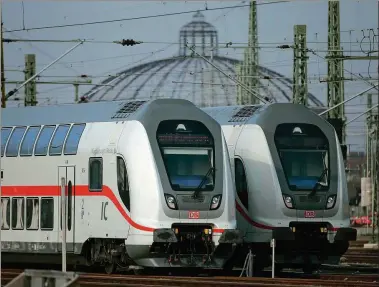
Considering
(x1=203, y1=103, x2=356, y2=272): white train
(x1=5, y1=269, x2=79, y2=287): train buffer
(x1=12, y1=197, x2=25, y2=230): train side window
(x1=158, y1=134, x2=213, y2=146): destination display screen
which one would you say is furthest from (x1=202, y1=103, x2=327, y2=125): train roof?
(x1=5, y1=269, x2=79, y2=287): train buffer

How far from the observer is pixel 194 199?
26.9 meters

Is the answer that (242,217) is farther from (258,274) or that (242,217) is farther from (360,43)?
(360,43)

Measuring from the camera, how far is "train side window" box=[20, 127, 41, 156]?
1207 inches

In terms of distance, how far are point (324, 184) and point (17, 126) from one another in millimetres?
7631

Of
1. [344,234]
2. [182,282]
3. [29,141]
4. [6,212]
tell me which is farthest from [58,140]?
[182,282]

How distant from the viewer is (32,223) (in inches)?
1183

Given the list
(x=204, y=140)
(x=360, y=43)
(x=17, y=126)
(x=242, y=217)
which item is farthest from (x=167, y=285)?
(x=360, y=43)

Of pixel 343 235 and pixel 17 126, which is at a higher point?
pixel 17 126

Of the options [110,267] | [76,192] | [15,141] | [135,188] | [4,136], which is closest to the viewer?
[135,188]

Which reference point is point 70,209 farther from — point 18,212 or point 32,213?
point 18,212

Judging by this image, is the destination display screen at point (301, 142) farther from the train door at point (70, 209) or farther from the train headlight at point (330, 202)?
the train door at point (70, 209)

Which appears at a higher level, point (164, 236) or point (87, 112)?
point (87, 112)

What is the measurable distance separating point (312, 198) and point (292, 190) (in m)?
0.48

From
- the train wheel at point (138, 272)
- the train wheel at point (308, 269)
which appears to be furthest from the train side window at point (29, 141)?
the train wheel at point (308, 269)
